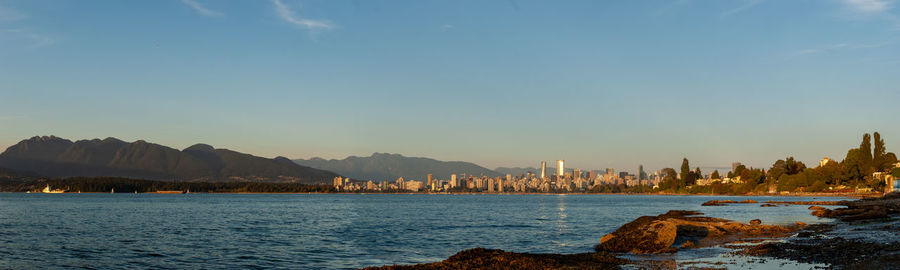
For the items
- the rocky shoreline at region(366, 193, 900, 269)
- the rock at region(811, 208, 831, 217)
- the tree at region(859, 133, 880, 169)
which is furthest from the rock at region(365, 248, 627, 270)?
the tree at region(859, 133, 880, 169)

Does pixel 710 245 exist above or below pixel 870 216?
below

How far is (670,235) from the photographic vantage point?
3303 centimetres

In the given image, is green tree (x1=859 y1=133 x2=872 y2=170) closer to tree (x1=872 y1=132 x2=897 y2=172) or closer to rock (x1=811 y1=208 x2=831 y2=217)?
tree (x1=872 y1=132 x2=897 y2=172)

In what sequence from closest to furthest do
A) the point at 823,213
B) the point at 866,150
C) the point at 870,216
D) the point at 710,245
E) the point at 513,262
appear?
the point at 513,262, the point at 710,245, the point at 870,216, the point at 823,213, the point at 866,150

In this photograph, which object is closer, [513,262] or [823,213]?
[513,262]

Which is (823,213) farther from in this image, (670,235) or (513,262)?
(513,262)

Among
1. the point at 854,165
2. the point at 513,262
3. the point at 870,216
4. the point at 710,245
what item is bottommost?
the point at 710,245

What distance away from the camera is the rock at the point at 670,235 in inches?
1271

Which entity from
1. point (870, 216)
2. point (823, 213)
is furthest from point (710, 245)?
point (823, 213)

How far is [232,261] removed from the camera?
107 ft

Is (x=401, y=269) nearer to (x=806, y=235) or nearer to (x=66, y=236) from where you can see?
(x=806, y=235)

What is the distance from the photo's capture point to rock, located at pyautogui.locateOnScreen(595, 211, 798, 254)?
106 feet

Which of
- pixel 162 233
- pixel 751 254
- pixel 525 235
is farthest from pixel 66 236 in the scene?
pixel 751 254

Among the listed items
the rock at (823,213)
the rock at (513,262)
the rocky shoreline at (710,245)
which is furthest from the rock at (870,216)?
the rock at (513,262)
